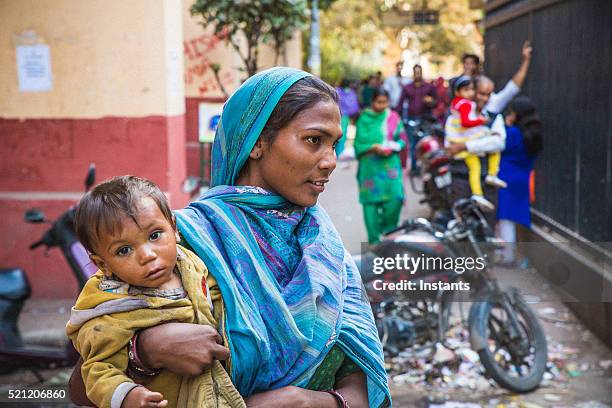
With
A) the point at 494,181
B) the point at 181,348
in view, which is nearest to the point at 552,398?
the point at 494,181

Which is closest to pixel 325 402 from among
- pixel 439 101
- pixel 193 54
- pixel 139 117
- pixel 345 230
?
pixel 139 117

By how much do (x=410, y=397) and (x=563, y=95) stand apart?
3.59 m

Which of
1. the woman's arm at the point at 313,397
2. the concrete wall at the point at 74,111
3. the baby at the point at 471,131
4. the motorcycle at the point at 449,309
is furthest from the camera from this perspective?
the baby at the point at 471,131

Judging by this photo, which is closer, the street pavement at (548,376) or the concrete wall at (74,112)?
the street pavement at (548,376)

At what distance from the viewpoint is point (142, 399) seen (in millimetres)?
1529

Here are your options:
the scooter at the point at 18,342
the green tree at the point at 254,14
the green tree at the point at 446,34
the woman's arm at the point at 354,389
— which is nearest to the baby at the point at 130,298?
the woman's arm at the point at 354,389

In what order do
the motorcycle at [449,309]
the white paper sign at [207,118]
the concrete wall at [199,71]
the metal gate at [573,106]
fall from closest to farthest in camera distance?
the motorcycle at [449,309] → the metal gate at [573,106] → the white paper sign at [207,118] → the concrete wall at [199,71]

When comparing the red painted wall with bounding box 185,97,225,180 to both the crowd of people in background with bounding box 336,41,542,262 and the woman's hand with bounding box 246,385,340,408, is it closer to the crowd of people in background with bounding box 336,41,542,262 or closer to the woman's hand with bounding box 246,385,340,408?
the crowd of people in background with bounding box 336,41,542,262

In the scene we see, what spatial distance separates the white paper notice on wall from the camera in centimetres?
610

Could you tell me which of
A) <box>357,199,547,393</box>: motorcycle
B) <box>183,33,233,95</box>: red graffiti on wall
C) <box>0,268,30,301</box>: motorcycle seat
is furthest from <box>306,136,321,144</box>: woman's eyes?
<box>183,33,233,95</box>: red graffiti on wall

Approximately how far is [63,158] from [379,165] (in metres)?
2.89

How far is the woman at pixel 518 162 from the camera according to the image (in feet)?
24.1

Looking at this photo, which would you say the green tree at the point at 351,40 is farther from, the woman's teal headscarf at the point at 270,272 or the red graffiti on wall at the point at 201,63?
the woman's teal headscarf at the point at 270,272

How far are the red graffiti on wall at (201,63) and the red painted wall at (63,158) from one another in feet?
15.8
